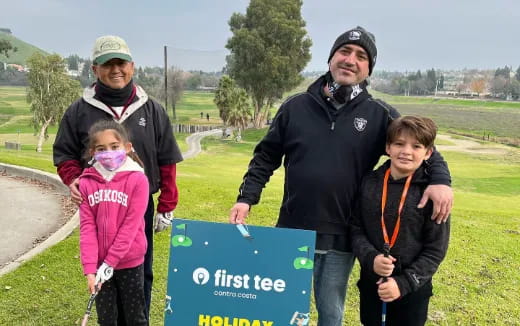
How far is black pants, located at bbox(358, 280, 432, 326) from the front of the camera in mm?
2336

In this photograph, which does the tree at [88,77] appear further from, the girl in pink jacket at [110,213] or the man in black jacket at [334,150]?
the man in black jacket at [334,150]

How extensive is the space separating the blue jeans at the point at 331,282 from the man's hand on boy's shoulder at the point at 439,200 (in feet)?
1.76

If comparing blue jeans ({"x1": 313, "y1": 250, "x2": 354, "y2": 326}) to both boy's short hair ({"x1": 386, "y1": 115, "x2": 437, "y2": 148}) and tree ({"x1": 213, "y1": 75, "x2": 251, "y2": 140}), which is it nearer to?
boy's short hair ({"x1": 386, "y1": 115, "x2": 437, "y2": 148})

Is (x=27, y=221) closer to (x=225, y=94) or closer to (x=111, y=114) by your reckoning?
(x=111, y=114)

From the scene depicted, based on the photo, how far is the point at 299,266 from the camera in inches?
85.0

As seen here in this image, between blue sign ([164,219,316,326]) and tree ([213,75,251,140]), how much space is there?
4264 cm

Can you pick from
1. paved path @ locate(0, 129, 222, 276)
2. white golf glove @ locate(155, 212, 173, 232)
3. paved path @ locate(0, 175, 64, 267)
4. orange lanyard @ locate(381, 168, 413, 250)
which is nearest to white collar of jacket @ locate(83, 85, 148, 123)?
white golf glove @ locate(155, 212, 173, 232)

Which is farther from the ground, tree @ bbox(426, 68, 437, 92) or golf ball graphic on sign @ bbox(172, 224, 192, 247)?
tree @ bbox(426, 68, 437, 92)

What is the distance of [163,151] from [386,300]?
5.67ft

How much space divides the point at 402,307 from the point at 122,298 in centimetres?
163

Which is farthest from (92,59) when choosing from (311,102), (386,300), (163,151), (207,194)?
(207,194)

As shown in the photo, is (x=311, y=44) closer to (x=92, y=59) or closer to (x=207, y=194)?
(x=207, y=194)

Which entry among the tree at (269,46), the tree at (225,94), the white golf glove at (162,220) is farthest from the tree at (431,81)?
the white golf glove at (162,220)

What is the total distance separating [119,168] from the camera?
2.64 metres
